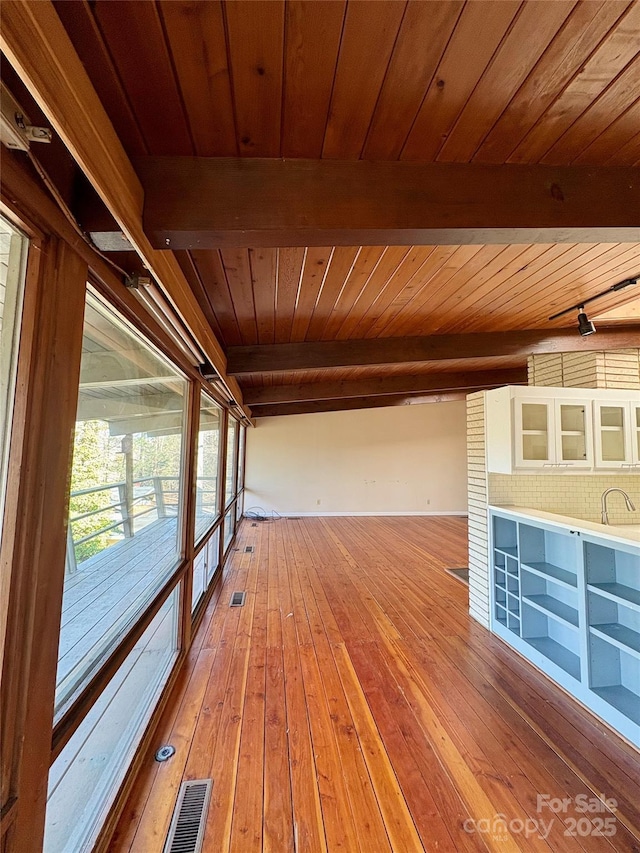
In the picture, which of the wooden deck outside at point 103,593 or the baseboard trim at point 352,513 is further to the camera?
the baseboard trim at point 352,513

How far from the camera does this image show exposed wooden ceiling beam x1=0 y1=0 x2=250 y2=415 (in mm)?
625

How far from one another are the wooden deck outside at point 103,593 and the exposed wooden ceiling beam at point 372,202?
1.21 m

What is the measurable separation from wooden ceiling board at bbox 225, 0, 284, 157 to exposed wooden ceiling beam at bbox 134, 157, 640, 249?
115 mm

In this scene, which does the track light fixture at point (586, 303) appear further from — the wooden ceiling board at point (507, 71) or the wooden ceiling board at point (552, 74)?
the wooden ceiling board at point (507, 71)

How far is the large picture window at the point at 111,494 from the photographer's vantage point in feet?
4.15

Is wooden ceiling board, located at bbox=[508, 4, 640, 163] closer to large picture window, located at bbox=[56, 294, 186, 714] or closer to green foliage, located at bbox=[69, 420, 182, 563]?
large picture window, located at bbox=[56, 294, 186, 714]

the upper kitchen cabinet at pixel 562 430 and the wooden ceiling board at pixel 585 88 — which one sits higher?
the wooden ceiling board at pixel 585 88

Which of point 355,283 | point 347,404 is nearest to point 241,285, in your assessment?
point 355,283

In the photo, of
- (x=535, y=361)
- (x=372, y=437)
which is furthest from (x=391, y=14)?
(x=372, y=437)

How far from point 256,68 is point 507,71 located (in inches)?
26.7

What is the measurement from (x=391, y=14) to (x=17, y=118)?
33.2 inches

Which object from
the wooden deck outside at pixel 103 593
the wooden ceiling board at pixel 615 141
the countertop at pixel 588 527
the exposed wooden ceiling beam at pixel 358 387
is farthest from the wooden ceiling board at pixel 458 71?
the exposed wooden ceiling beam at pixel 358 387

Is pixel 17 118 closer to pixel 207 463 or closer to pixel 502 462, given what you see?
pixel 502 462

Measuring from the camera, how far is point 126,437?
1.74 m
